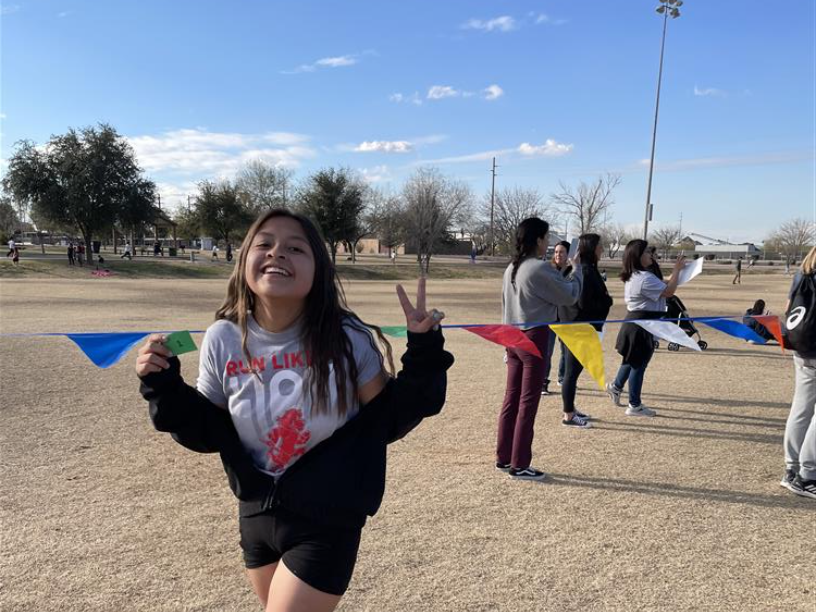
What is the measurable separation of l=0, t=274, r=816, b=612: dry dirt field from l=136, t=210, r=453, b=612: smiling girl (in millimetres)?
1235

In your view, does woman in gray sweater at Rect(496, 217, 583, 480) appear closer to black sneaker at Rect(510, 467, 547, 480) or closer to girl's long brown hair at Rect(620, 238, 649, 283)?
black sneaker at Rect(510, 467, 547, 480)

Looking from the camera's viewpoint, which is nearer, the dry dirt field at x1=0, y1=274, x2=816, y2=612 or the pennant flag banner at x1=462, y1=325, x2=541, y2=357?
the dry dirt field at x1=0, y1=274, x2=816, y2=612

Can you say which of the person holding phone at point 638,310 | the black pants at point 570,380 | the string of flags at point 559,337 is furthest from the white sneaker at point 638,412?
the string of flags at point 559,337

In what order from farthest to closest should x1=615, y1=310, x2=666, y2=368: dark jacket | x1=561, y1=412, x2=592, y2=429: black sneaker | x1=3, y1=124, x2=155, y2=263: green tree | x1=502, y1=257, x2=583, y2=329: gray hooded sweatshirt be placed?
1. x1=3, y1=124, x2=155, y2=263: green tree
2. x1=615, y1=310, x2=666, y2=368: dark jacket
3. x1=561, y1=412, x2=592, y2=429: black sneaker
4. x1=502, y1=257, x2=583, y2=329: gray hooded sweatshirt

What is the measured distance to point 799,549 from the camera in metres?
3.35

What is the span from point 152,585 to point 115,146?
38593 mm

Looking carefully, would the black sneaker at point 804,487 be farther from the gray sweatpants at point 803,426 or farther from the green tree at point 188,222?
the green tree at point 188,222

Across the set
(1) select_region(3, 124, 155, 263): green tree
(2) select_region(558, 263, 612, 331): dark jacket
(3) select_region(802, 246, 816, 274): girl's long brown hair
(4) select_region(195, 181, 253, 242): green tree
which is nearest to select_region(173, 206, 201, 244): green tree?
(4) select_region(195, 181, 253, 242): green tree

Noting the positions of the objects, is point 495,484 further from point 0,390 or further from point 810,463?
point 0,390

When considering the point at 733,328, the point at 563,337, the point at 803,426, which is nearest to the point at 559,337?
the point at 563,337

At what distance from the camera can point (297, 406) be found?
1.84 m

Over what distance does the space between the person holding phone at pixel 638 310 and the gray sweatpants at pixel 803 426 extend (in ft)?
5.65

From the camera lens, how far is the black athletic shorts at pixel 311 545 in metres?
1.73

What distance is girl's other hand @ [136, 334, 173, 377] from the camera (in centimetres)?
183
